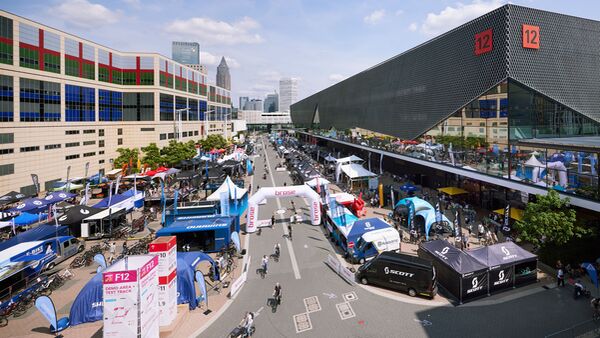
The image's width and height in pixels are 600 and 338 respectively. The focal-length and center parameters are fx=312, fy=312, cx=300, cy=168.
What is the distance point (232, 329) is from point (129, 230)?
48.5ft

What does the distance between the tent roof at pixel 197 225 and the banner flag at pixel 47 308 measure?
24.3 ft

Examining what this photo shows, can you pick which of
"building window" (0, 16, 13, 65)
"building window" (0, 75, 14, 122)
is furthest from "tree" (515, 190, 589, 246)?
"building window" (0, 16, 13, 65)

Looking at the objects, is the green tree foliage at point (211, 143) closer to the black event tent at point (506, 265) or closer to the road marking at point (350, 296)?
the road marking at point (350, 296)

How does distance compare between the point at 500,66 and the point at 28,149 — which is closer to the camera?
the point at 500,66

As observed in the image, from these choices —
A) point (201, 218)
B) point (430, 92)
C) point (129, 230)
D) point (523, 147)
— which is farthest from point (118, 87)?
point (523, 147)

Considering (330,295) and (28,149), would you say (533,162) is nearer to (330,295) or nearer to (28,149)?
(330,295)

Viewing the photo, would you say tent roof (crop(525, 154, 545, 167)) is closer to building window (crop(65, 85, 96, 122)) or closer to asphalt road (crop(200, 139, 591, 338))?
asphalt road (crop(200, 139, 591, 338))

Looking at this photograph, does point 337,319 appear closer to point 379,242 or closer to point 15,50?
point 379,242

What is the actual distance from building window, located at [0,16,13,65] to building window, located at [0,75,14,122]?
434 mm

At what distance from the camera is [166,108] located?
57.8m

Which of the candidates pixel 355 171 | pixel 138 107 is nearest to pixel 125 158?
pixel 138 107

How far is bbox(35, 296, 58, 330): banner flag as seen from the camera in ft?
34.1

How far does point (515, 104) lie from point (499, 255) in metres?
13.6

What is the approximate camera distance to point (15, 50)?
3369 cm
